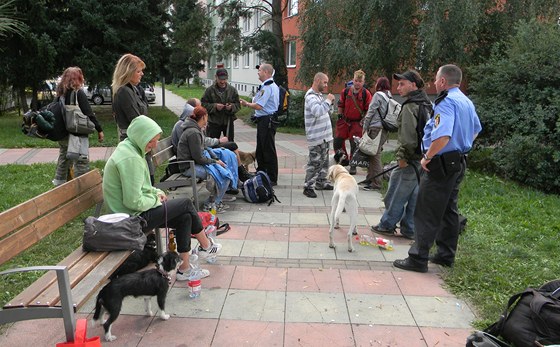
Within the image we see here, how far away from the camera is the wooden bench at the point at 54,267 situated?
268cm

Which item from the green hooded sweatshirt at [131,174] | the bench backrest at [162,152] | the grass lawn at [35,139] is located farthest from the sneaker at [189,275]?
the grass lawn at [35,139]

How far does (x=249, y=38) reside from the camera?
18.8m

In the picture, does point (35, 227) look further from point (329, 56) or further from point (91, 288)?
point (329, 56)

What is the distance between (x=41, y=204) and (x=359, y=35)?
486 inches

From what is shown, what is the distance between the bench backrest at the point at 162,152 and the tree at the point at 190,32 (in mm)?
12291

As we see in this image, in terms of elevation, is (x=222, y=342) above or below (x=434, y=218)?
below

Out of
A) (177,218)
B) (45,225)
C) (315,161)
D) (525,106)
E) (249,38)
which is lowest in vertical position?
(315,161)

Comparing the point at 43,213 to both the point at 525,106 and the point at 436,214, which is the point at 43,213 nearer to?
the point at 436,214

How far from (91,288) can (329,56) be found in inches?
490

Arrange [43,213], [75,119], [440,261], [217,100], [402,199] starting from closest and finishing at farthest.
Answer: [43,213] < [440,261] < [402,199] < [75,119] < [217,100]

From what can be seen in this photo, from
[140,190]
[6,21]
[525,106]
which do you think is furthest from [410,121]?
[6,21]

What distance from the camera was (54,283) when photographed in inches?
119

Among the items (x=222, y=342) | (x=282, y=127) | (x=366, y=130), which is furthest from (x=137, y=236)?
(x=282, y=127)

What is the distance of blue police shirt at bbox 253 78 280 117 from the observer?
7.54m
